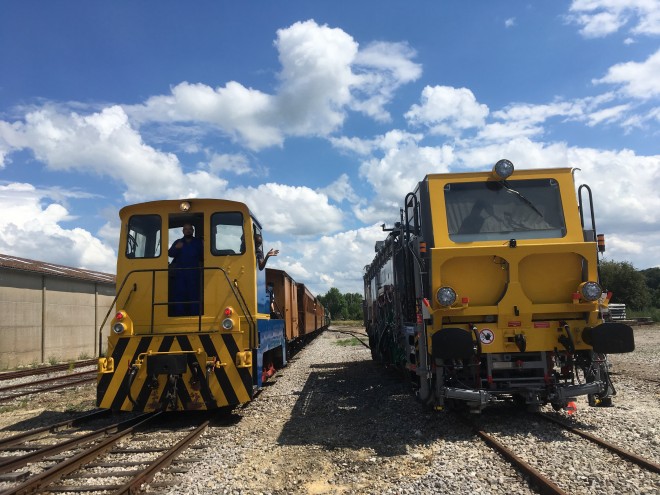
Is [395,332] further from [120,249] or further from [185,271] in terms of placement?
[120,249]

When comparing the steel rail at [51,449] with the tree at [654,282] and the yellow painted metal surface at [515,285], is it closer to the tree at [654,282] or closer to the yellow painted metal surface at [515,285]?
the yellow painted metal surface at [515,285]

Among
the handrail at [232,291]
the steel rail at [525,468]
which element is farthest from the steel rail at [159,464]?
the steel rail at [525,468]

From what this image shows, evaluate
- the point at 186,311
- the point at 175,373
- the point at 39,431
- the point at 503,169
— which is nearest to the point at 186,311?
the point at 186,311

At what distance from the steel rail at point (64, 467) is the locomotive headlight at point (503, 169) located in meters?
6.18

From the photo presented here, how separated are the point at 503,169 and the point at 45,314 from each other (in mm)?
20559

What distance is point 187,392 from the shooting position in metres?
7.58

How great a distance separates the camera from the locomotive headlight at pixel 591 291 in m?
6.43

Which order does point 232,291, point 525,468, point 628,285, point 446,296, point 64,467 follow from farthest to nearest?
point 628,285, point 232,291, point 446,296, point 64,467, point 525,468

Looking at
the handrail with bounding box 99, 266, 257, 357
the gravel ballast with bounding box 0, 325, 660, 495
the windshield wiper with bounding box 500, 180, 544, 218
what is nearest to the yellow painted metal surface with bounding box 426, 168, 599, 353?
the windshield wiper with bounding box 500, 180, 544, 218

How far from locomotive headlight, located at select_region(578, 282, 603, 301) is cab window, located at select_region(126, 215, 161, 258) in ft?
21.1

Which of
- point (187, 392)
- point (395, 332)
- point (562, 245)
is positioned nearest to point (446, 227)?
point (562, 245)

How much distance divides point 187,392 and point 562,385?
518cm

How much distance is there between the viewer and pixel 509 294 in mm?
6609

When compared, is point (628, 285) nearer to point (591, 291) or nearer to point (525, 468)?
point (591, 291)
